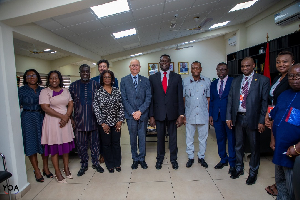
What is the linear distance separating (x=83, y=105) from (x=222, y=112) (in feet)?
7.05

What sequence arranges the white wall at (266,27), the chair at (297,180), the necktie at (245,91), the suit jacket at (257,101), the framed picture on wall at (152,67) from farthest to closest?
the framed picture on wall at (152,67) < the white wall at (266,27) < the necktie at (245,91) < the suit jacket at (257,101) < the chair at (297,180)

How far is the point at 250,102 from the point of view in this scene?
242cm

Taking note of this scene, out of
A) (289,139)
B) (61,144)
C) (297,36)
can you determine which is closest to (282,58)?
(289,139)

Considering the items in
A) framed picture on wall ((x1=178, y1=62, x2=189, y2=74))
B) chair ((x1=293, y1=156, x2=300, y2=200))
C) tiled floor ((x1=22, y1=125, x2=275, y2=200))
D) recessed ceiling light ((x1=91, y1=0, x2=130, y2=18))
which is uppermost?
recessed ceiling light ((x1=91, y1=0, x2=130, y2=18))

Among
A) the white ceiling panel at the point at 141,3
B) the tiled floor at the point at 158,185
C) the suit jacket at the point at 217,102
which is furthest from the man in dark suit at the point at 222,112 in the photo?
the white ceiling panel at the point at 141,3

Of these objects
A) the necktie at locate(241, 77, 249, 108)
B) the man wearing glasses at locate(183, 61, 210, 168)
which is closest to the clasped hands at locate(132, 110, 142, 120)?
the man wearing glasses at locate(183, 61, 210, 168)

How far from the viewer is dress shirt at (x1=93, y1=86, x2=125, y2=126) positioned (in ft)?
9.26

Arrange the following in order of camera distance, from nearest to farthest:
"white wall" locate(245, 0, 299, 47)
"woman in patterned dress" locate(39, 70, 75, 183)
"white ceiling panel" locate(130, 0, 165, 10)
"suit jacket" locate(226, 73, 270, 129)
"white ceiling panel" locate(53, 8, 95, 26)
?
1. "suit jacket" locate(226, 73, 270, 129)
2. "woman in patterned dress" locate(39, 70, 75, 183)
3. "white ceiling panel" locate(53, 8, 95, 26)
4. "white ceiling panel" locate(130, 0, 165, 10)
5. "white wall" locate(245, 0, 299, 47)

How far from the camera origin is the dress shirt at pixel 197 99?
3.03 m

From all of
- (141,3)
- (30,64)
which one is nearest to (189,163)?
(141,3)

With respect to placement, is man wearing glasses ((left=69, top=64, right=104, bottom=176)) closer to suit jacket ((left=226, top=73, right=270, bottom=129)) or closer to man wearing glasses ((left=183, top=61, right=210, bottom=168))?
man wearing glasses ((left=183, top=61, right=210, bottom=168))

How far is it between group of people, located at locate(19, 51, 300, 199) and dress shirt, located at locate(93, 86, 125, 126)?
0.01 meters

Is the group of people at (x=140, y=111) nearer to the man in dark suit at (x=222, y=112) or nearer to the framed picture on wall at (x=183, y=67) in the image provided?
the man in dark suit at (x=222, y=112)

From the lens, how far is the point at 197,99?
3.03 m
